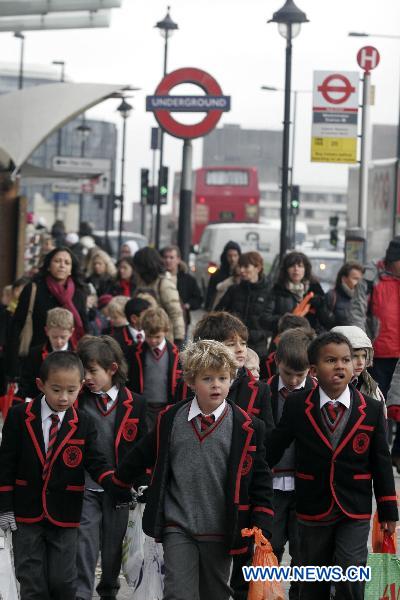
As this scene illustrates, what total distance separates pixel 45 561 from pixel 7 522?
0.89 feet

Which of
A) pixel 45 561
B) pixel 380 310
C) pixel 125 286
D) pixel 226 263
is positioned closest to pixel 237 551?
pixel 45 561

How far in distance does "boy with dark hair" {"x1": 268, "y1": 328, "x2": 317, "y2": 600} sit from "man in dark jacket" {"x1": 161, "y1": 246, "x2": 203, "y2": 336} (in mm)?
8661

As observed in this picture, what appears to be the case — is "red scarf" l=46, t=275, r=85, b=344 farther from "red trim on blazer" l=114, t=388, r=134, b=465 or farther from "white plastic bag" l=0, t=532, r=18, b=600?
"white plastic bag" l=0, t=532, r=18, b=600

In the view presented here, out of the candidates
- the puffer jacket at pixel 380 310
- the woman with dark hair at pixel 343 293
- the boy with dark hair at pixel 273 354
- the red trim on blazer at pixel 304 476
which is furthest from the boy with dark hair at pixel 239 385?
the woman with dark hair at pixel 343 293

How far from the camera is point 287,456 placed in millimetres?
7352

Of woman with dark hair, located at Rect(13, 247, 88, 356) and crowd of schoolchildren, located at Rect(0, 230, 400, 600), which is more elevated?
woman with dark hair, located at Rect(13, 247, 88, 356)

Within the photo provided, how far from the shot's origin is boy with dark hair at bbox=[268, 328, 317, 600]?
7.31m

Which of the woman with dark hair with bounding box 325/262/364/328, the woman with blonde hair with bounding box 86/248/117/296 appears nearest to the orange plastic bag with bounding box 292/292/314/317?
the woman with dark hair with bounding box 325/262/364/328

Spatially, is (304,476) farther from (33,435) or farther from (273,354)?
(273,354)

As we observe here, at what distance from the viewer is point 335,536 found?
641 centimetres

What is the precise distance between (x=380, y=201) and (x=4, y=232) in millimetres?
9362

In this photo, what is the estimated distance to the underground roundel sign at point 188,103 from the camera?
17156mm

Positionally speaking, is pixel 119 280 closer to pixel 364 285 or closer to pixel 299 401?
pixel 364 285

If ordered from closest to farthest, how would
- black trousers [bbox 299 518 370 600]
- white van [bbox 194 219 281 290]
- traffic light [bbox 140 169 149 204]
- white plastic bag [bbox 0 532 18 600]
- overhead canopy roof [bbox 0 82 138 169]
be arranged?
white plastic bag [bbox 0 532 18 600] < black trousers [bbox 299 518 370 600] < overhead canopy roof [bbox 0 82 138 169] < white van [bbox 194 219 281 290] < traffic light [bbox 140 169 149 204]
